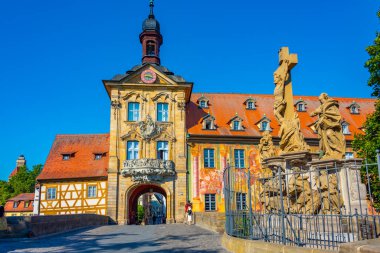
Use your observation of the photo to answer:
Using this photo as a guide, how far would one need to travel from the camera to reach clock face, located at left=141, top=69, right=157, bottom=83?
1210 inches

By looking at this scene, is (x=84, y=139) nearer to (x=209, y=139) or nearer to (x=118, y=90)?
(x=118, y=90)

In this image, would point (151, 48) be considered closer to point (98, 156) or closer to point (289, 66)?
point (98, 156)

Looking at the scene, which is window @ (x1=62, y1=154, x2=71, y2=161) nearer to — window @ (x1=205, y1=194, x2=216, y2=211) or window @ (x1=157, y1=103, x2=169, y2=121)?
window @ (x1=157, y1=103, x2=169, y2=121)

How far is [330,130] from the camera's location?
10.3 meters

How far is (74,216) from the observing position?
64.0 ft

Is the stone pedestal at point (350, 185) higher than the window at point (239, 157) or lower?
lower

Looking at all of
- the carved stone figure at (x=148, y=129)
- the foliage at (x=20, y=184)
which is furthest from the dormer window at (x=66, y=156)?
the foliage at (x=20, y=184)

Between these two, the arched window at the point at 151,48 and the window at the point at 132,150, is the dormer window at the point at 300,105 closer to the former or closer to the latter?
the arched window at the point at 151,48

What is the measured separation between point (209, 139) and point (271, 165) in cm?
1844

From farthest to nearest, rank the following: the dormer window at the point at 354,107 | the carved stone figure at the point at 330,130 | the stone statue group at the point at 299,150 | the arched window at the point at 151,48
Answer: the dormer window at the point at 354,107
the arched window at the point at 151,48
the carved stone figure at the point at 330,130
the stone statue group at the point at 299,150

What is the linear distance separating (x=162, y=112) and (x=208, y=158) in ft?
18.4

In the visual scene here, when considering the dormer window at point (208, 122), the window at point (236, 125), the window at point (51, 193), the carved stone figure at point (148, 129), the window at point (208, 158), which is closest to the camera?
the carved stone figure at point (148, 129)

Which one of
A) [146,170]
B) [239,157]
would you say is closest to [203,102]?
[239,157]

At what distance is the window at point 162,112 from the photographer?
99.9 feet
